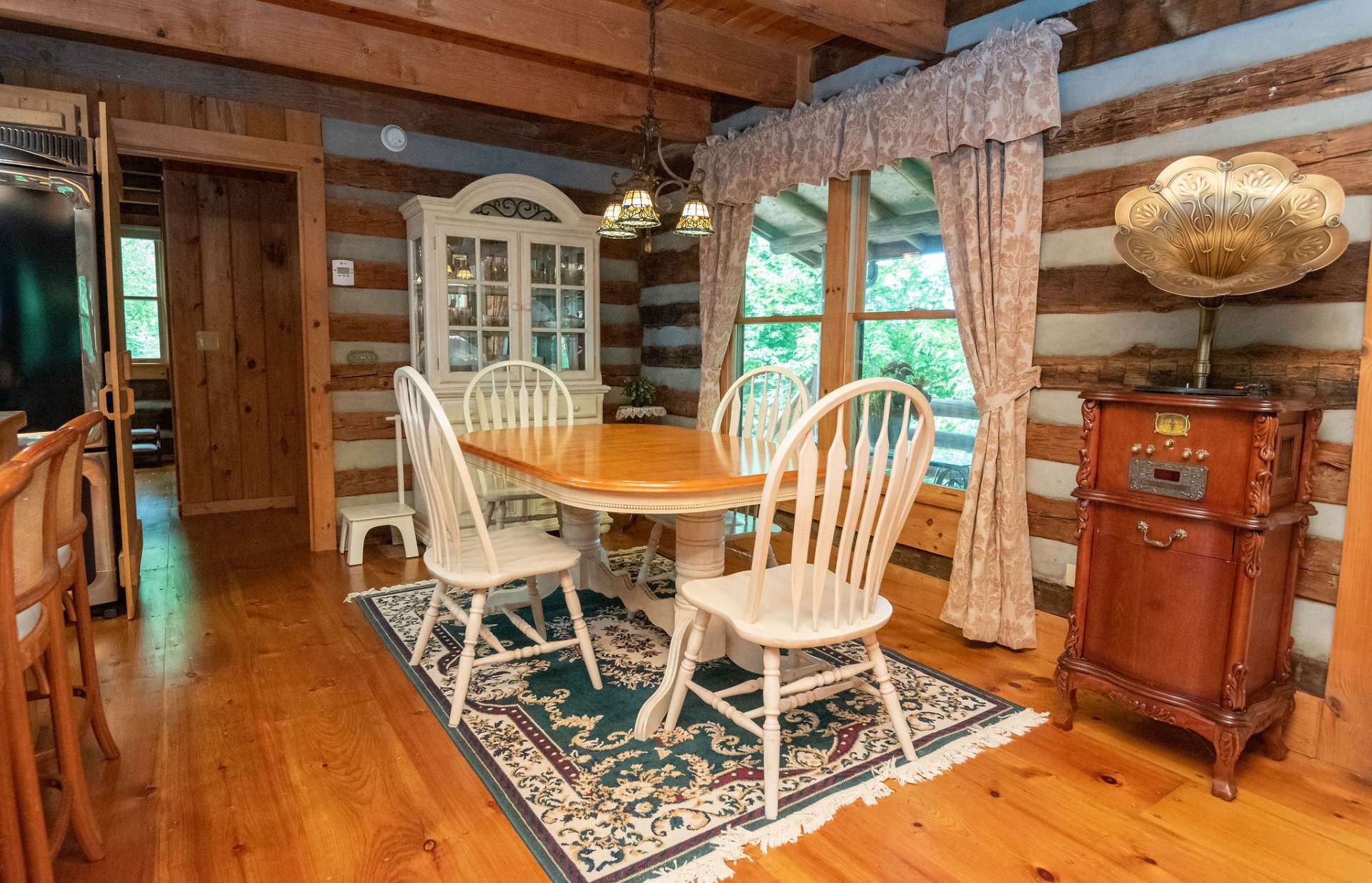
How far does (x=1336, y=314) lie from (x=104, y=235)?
4.04 m

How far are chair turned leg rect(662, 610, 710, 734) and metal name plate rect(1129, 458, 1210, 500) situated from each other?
123 cm

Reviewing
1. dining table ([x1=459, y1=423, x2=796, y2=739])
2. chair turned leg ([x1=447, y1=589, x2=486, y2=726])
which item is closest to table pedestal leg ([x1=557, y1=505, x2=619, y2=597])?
dining table ([x1=459, y1=423, x2=796, y2=739])

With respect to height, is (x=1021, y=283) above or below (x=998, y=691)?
above

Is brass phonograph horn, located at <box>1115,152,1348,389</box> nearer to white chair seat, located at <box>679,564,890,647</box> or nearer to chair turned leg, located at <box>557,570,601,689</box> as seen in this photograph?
white chair seat, located at <box>679,564,890,647</box>

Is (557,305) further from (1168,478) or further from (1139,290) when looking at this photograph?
(1168,478)

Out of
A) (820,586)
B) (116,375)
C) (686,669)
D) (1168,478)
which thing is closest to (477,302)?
(116,375)

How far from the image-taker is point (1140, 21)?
245 cm

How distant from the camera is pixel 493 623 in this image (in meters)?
3.04

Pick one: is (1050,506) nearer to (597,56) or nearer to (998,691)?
(998,691)

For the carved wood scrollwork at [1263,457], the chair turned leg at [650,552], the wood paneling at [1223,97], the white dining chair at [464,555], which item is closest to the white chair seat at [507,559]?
the white dining chair at [464,555]

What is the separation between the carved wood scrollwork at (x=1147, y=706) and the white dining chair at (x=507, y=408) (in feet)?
6.26

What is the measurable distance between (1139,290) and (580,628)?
205cm

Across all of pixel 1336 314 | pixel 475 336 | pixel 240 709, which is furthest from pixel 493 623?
pixel 1336 314

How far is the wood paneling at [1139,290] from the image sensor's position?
6.76 ft
